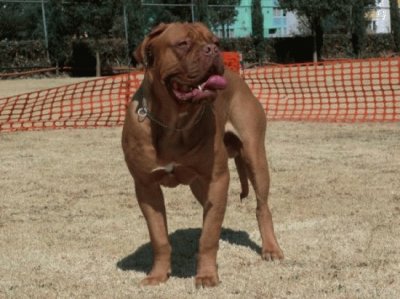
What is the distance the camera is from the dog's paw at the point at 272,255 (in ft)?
14.9

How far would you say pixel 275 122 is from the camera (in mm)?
12578

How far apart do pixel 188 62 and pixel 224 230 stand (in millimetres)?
2124

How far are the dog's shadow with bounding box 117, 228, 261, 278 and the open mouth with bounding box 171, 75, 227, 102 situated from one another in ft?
3.97

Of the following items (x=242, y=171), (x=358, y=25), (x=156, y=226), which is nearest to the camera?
(x=156, y=226)

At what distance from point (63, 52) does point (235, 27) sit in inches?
564

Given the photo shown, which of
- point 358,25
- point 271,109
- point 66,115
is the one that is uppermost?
point 358,25

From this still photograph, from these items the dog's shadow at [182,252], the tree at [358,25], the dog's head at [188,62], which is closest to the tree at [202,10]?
the tree at [358,25]

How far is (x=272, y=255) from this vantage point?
4.55 meters

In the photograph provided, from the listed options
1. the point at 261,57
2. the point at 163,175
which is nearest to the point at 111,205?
the point at 163,175

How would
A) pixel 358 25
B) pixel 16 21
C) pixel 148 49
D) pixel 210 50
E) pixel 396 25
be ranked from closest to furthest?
pixel 210 50, pixel 148 49, pixel 358 25, pixel 396 25, pixel 16 21

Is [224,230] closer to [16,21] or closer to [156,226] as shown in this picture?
[156,226]

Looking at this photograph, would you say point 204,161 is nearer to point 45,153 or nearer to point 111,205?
point 111,205

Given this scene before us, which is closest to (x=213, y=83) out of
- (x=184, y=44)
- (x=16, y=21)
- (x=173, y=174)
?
(x=184, y=44)

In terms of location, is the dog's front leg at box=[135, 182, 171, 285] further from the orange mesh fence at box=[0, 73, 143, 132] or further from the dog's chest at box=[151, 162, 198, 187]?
the orange mesh fence at box=[0, 73, 143, 132]
